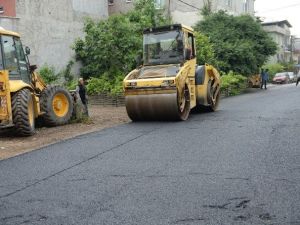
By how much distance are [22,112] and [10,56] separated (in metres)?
1.57

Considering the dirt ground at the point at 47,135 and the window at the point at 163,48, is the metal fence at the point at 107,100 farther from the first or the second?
the window at the point at 163,48

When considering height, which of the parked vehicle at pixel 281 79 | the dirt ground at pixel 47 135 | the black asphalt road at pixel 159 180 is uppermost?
the black asphalt road at pixel 159 180

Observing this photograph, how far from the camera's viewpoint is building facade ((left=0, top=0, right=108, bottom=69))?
24.2 meters

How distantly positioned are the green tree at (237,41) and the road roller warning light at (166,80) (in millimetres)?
14644

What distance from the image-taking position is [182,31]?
14281 mm

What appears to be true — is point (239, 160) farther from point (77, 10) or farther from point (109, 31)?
point (77, 10)

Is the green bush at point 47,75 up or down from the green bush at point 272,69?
up

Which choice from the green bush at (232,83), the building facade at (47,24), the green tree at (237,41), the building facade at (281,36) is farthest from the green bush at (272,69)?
the building facade at (47,24)

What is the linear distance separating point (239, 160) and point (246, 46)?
918 inches

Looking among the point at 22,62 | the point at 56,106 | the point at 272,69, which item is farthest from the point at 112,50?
the point at 272,69

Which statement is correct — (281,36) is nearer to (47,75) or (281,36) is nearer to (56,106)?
(47,75)

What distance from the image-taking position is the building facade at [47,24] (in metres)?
24.2

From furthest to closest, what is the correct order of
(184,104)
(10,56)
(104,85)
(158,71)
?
1. (104,85)
2. (184,104)
3. (158,71)
4. (10,56)

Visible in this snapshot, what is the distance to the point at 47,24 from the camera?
1035 inches
